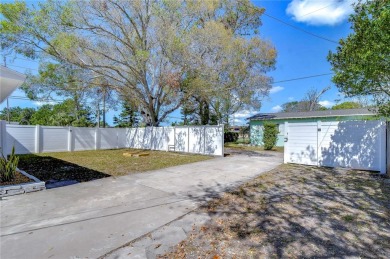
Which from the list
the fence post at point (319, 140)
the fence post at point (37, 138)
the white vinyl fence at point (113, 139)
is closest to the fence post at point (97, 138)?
the white vinyl fence at point (113, 139)

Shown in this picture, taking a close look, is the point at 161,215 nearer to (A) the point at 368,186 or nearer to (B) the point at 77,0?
(A) the point at 368,186

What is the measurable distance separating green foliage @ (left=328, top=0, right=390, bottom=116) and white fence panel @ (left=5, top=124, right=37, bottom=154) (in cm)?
1591

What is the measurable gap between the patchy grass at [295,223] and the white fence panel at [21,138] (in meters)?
13.5

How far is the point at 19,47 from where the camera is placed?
9859 millimetres

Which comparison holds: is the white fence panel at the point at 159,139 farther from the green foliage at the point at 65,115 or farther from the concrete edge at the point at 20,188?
the concrete edge at the point at 20,188

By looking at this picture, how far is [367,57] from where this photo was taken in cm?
524

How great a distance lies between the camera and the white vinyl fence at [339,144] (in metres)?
7.08

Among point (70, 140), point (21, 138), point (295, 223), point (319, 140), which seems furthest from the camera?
point (70, 140)

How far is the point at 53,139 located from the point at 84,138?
1.89m

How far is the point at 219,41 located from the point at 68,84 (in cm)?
905

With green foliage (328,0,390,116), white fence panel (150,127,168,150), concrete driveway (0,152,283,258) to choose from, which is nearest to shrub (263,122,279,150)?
white fence panel (150,127,168,150)

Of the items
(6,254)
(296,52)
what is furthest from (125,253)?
(296,52)

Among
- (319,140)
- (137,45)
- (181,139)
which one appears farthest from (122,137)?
(319,140)

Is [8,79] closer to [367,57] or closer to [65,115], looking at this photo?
[367,57]
